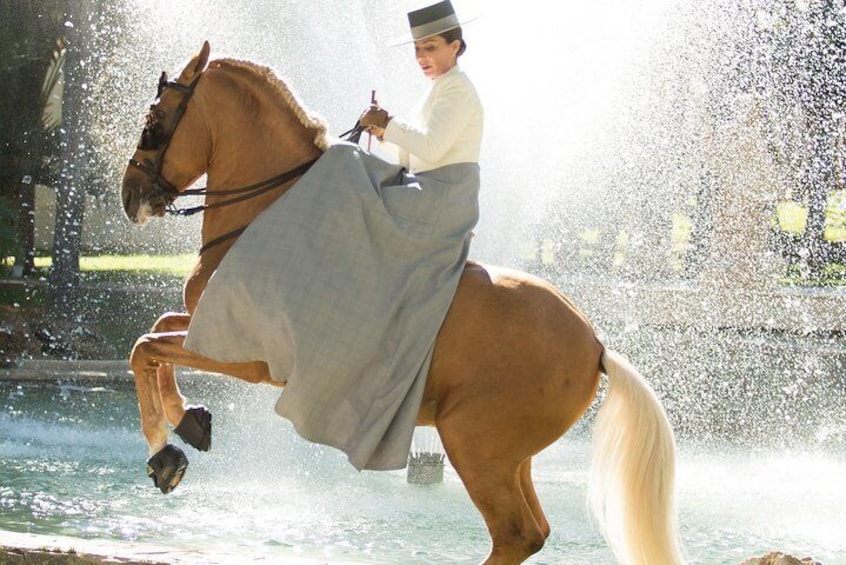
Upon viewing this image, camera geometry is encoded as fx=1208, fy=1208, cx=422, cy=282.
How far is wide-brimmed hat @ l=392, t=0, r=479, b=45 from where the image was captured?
4.20 meters

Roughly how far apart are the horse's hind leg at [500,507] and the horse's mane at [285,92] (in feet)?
3.91

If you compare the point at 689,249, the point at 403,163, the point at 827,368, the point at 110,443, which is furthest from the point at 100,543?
the point at 689,249

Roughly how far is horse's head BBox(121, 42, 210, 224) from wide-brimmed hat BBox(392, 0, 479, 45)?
74 centimetres

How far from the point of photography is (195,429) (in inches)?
168

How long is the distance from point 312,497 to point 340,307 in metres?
2.66

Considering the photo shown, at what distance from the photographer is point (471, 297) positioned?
13.1ft

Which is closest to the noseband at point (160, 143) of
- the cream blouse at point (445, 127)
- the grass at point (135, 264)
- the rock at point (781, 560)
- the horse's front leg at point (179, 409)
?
the horse's front leg at point (179, 409)

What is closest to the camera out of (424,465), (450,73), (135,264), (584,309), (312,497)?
(450,73)

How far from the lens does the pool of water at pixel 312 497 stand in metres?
5.39

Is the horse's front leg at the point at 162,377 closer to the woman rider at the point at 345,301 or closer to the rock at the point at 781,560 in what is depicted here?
the woman rider at the point at 345,301

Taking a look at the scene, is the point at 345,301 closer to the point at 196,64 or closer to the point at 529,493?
the point at 529,493

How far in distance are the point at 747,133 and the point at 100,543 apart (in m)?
10.5

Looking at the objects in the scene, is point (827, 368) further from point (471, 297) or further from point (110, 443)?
point (471, 297)

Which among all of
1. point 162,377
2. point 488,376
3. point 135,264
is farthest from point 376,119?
point 135,264
